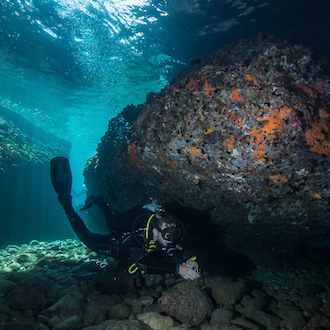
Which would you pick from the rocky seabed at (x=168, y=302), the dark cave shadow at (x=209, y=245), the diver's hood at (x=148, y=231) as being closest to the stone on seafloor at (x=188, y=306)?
the rocky seabed at (x=168, y=302)

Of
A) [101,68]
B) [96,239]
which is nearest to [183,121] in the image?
[96,239]

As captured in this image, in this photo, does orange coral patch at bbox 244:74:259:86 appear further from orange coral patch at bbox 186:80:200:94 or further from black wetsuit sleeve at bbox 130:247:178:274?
black wetsuit sleeve at bbox 130:247:178:274

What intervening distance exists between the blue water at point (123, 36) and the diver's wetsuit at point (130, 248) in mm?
9010

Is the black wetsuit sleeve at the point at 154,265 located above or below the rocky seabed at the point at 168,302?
above

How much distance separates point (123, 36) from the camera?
35.5 feet

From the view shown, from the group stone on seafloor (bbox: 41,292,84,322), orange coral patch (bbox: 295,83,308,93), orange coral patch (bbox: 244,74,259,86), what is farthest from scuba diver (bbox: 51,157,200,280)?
orange coral patch (bbox: 295,83,308,93)

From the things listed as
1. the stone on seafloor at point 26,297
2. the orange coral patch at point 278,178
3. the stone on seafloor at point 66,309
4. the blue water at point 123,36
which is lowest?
the stone on seafloor at point 66,309

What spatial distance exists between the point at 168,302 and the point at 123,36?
12.9m

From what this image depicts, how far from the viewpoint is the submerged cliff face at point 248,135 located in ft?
10.1

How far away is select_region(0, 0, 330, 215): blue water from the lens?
25.0ft

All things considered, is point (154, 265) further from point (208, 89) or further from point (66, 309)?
point (208, 89)

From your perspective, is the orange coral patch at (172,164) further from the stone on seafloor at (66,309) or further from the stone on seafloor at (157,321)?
the stone on seafloor at (66,309)

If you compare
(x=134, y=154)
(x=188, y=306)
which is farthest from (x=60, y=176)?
(x=188, y=306)

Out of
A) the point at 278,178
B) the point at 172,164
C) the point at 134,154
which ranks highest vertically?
the point at 134,154
